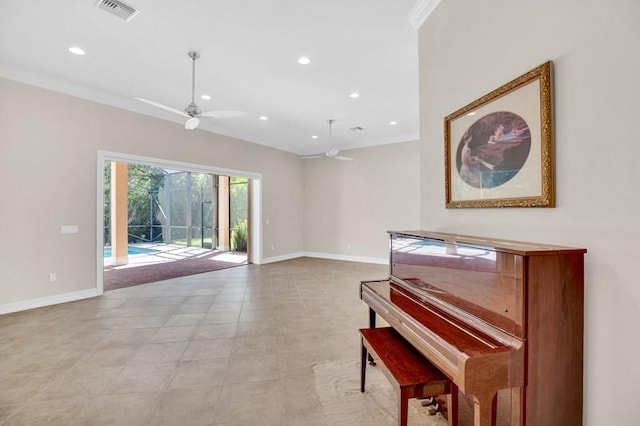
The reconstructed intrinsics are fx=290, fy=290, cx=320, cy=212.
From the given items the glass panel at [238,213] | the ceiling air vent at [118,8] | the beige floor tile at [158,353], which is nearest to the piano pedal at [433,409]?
the beige floor tile at [158,353]

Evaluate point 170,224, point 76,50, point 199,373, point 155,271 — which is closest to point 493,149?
point 199,373

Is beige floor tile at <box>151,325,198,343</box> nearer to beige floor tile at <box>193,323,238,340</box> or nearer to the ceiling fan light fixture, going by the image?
beige floor tile at <box>193,323,238,340</box>

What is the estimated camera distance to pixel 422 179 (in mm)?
2719

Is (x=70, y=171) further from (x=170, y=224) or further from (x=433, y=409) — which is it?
(x=170, y=224)

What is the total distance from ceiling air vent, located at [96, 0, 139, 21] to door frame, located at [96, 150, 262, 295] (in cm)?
277

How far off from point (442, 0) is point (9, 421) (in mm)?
4416

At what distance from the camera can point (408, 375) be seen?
1.67 metres

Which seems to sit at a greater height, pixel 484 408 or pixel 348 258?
pixel 484 408

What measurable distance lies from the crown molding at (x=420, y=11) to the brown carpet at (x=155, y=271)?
242 inches

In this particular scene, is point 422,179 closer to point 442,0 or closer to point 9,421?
point 442,0

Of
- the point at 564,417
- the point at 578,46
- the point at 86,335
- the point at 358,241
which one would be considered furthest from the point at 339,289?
the point at 578,46

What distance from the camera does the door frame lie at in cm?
475

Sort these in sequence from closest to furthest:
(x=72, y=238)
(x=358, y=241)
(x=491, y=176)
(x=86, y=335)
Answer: (x=491, y=176), (x=86, y=335), (x=72, y=238), (x=358, y=241)

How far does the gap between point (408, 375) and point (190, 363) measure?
6.71ft
